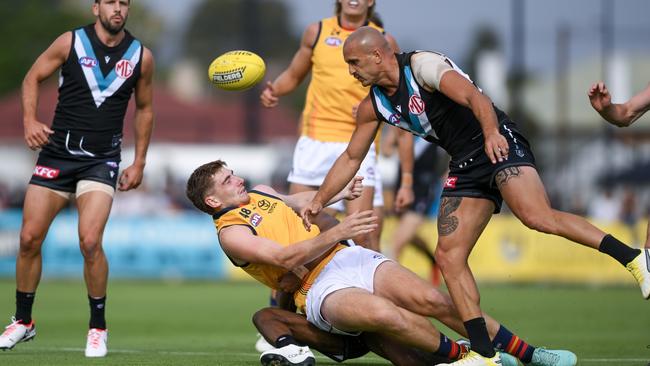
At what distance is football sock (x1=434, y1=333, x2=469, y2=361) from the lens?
7395 millimetres

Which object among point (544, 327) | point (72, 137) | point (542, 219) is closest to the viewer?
point (542, 219)

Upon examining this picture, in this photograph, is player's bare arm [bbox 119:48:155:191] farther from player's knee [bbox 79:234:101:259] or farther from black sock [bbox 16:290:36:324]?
black sock [bbox 16:290:36:324]

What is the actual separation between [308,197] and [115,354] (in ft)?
7.30

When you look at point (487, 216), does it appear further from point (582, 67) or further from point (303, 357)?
point (582, 67)

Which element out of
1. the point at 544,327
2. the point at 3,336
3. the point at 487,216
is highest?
the point at 487,216

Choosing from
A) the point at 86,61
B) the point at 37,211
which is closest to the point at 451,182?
the point at 86,61

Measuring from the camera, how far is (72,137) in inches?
365

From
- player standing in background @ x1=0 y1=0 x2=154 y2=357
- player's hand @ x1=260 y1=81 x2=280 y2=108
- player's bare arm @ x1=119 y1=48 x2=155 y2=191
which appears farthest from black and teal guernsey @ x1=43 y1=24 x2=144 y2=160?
player's hand @ x1=260 y1=81 x2=280 y2=108

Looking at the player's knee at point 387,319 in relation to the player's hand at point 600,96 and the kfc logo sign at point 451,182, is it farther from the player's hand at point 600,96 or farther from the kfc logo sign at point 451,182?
the player's hand at point 600,96

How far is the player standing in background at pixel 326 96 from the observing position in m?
10.3

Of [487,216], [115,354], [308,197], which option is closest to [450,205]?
[487,216]

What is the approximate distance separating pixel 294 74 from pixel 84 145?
2315mm

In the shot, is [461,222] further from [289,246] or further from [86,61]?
[86,61]

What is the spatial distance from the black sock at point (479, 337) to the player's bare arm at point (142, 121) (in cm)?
368
